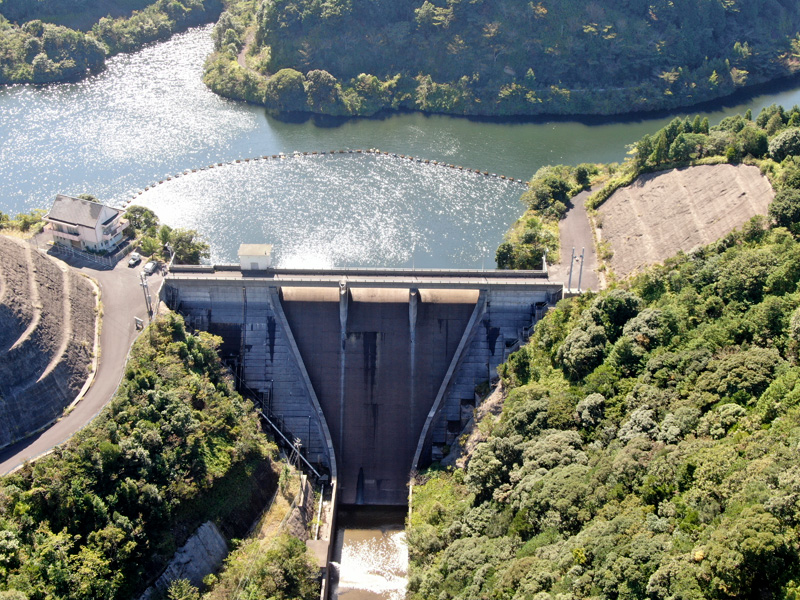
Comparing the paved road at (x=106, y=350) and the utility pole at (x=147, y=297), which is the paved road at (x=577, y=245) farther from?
the paved road at (x=106, y=350)

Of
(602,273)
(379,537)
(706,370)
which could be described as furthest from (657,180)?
(379,537)

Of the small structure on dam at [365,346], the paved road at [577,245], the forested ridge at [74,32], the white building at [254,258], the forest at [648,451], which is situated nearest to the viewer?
the forest at [648,451]

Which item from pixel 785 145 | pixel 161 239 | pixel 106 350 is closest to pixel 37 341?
pixel 106 350

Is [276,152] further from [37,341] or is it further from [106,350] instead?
[37,341]

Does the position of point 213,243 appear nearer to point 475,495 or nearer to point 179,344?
point 179,344

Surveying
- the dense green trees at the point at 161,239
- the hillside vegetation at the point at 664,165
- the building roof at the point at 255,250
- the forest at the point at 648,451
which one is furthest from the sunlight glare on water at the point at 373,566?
the dense green trees at the point at 161,239
